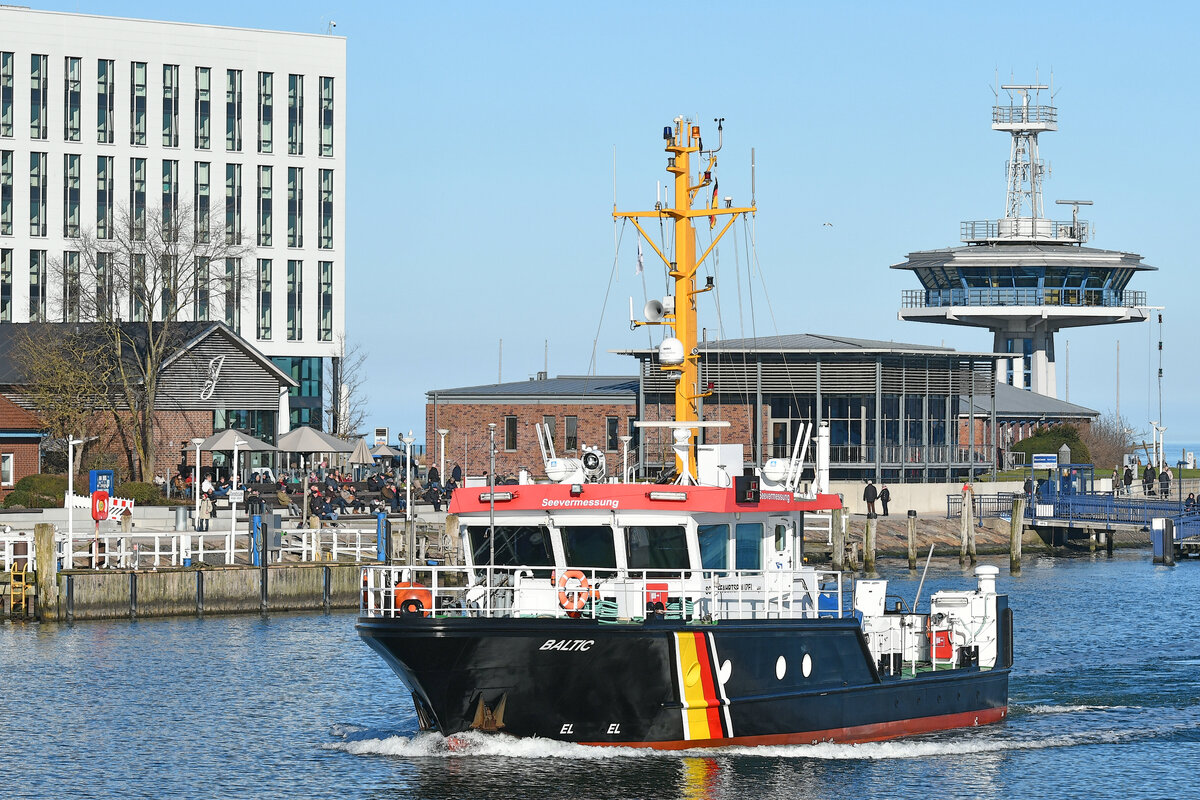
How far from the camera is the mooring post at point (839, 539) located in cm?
5612

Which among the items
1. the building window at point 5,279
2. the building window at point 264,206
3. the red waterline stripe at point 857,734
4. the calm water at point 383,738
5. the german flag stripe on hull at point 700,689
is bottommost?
the calm water at point 383,738

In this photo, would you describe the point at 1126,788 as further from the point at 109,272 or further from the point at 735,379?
the point at 109,272

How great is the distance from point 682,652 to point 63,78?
278 feet

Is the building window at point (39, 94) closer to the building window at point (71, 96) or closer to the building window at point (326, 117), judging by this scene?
the building window at point (71, 96)

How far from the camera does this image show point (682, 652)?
23.4 m

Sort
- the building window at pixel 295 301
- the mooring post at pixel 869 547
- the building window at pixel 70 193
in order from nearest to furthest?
the mooring post at pixel 869 547, the building window at pixel 70 193, the building window at pixel 295 301

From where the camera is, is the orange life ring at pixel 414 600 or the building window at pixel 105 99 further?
the building window at pixel 105 99

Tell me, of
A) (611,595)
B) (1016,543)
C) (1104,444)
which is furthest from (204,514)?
(1104,444)

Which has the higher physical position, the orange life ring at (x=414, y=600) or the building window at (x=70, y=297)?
the building window at (x=70, y=297)

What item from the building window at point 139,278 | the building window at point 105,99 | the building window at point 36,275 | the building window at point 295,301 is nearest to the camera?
the building window at point 139,278

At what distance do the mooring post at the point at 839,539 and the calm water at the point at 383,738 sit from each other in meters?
13.7

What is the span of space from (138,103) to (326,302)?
16.0m

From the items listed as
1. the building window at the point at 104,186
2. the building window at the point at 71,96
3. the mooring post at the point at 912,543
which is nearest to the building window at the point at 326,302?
the building window at the point at 104,186

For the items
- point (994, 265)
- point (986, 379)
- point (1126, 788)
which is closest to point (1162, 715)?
point (1126, 788)
